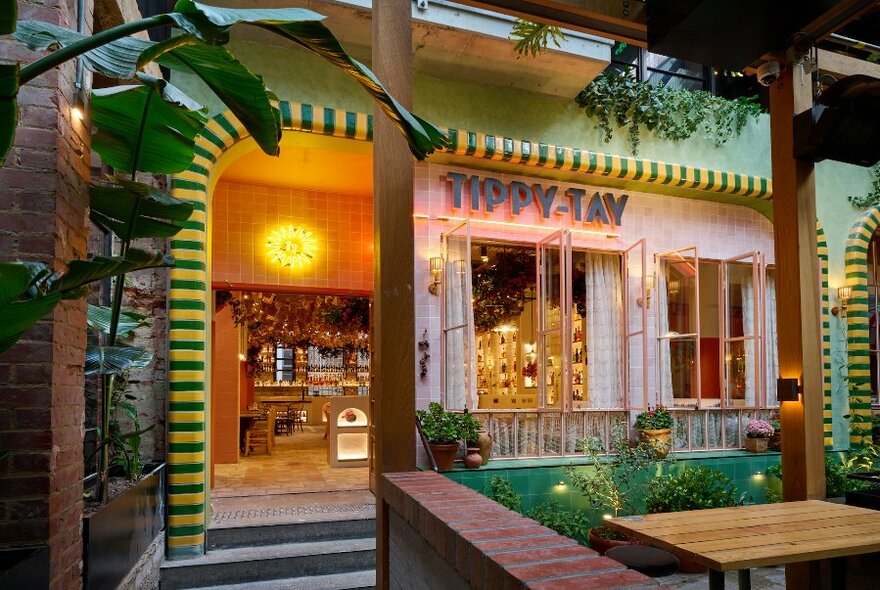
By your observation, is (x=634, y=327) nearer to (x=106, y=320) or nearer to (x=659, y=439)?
(x=659, y=439)

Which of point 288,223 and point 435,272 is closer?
point 435,272

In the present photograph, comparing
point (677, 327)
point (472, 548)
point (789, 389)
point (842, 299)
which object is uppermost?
point (842, 299)

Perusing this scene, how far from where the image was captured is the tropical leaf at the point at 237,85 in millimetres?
2191

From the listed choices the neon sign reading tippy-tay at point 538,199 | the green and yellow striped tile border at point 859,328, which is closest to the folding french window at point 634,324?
the neon sign reading tippy-tay at point 538,199

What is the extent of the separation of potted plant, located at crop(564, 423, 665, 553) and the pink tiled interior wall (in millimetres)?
3281

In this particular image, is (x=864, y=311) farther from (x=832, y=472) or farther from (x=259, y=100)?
(x=259, y=100)

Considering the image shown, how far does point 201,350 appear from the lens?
557 centimetres

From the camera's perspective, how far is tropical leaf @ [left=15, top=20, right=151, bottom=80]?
2.07 m

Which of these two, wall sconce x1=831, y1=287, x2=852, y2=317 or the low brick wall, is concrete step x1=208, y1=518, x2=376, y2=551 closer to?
the low brick wall

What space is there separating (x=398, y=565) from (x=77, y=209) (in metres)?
2.00

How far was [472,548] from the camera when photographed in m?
1.79

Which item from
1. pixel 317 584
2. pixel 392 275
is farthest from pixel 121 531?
pixel 392 275

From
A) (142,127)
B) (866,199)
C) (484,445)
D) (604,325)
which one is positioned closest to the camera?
(142,127)

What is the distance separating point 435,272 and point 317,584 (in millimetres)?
3102
